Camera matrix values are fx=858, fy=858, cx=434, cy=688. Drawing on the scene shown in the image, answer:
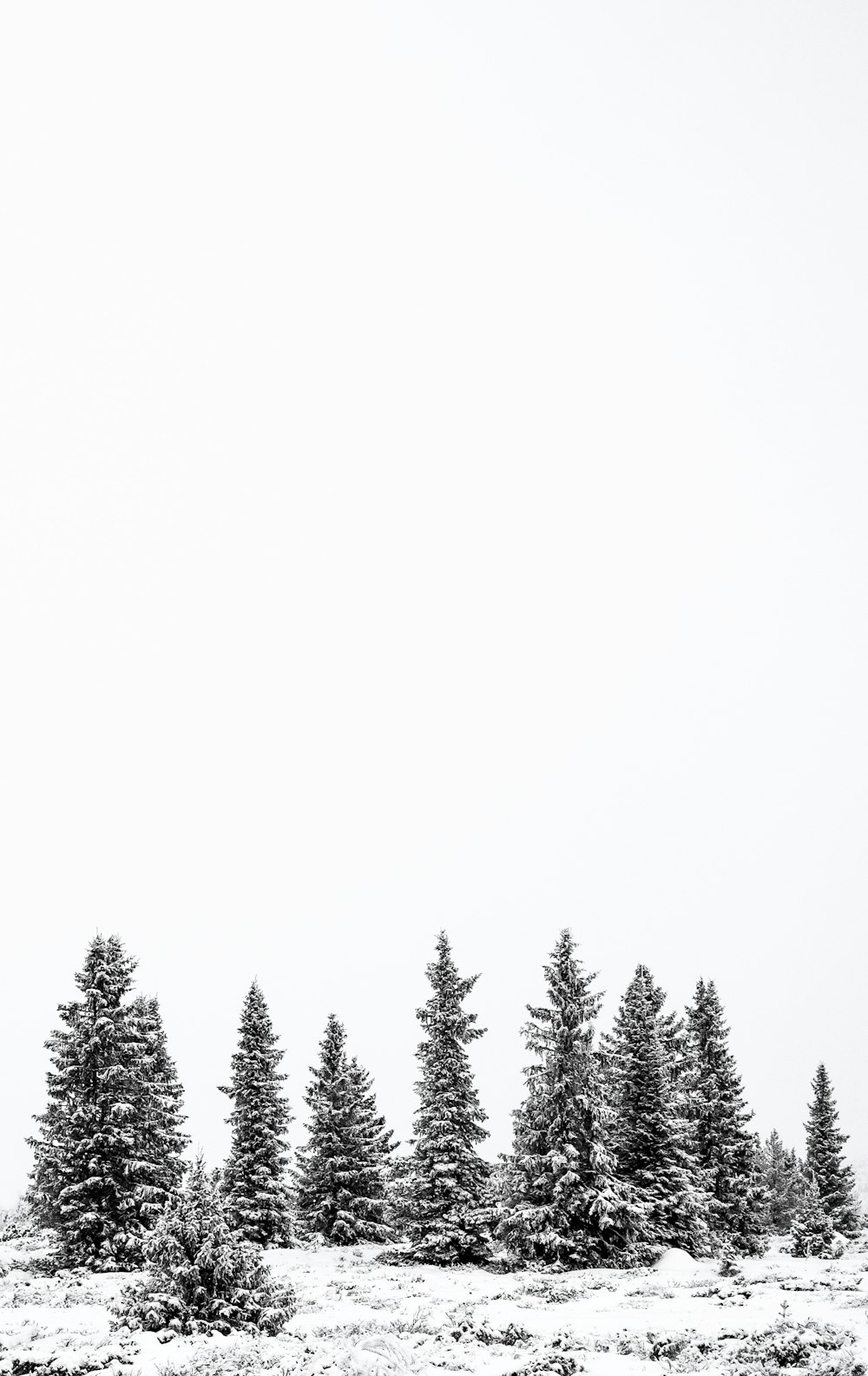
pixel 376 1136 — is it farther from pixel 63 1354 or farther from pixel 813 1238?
pixel 63 1354

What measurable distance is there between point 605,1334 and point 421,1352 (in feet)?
12.4

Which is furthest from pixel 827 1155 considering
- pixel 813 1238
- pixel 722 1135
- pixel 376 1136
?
pixel 376 1136

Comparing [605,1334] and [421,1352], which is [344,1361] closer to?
[421,1352]

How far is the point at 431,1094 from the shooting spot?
31.3 m

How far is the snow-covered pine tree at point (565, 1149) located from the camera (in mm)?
28297

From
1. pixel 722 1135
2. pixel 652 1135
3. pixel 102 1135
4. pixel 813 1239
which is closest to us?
pixel 102 1135

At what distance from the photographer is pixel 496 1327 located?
1733 centimetres

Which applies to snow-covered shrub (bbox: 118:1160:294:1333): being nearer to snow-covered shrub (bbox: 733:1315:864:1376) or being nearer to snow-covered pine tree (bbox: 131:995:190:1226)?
snow-covered pine tree (bbox: 131:995:190:1226)

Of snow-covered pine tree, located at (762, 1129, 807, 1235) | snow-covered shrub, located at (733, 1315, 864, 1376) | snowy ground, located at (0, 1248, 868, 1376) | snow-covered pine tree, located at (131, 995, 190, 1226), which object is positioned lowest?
snow-covered pine tree, located at (762, 1129, 807, 1235)

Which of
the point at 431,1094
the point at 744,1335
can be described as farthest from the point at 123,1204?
the point at 744,1335

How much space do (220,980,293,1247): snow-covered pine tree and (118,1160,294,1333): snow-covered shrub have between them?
14831mm

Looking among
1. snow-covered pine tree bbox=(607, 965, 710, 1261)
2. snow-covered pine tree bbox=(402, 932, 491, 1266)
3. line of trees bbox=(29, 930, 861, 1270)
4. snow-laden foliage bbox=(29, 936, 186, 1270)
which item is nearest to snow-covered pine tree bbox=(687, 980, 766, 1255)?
line of trees bbox=(29, 930, 861, 1270)

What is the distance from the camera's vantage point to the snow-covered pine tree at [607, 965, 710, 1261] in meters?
31.8

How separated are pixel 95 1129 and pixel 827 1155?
42.4 metres
